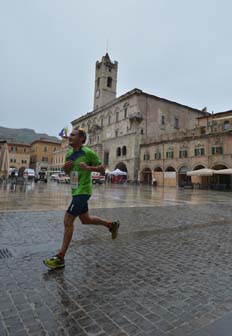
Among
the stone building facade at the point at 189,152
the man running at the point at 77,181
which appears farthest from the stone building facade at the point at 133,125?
the man running at the point at 77,181

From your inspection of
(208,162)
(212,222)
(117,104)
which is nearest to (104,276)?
(212,222)

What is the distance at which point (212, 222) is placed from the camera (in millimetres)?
6762

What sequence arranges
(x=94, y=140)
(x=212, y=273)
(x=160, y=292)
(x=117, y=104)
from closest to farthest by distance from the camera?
1. (x=160, y=292)
2. (x=212, y=273)
3. (x=117, y=104)
4. (x=94, y=140)

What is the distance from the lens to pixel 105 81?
59.9 m

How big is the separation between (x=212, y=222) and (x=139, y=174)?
35.6 metres

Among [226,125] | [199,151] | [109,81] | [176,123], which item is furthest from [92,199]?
[109,81]

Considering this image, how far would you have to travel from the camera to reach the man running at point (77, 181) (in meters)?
3.16

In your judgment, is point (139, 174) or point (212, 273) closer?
point (212, 273)

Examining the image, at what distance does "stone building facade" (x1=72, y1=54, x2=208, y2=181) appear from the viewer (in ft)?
142

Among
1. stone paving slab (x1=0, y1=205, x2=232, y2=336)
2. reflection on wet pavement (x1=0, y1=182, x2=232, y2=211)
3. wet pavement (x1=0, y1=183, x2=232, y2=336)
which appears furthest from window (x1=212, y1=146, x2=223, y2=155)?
stone paving slab (x1=0, y1=205, x2=232, y2=336)

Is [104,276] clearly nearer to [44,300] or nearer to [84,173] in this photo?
[44,300]

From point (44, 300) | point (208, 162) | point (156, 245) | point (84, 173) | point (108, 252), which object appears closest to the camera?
point (44, 300)

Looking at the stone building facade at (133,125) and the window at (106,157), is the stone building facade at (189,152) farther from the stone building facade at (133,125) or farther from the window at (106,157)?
the window at (106,157)

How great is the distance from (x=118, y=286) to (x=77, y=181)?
1.47 m
